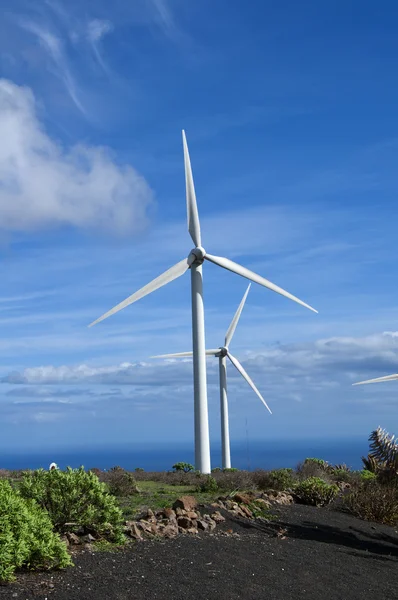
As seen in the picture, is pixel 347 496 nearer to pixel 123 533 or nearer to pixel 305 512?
pixel 305 512

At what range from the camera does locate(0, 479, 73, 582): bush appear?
1073cm

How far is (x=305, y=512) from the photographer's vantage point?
1967cm

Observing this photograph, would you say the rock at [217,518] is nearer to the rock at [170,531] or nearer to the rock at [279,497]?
the rock at [170,531]

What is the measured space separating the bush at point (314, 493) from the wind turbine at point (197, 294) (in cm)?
1237

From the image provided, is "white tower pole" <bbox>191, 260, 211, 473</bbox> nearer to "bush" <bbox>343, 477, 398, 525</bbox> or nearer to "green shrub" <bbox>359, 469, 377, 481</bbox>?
"green shrub" <bbox>359, 469, 377, 481</bbox>

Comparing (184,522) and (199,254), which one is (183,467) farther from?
(184,522)

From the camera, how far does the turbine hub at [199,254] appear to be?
35875mm

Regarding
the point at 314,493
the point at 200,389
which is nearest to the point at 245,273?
the point at 200,389

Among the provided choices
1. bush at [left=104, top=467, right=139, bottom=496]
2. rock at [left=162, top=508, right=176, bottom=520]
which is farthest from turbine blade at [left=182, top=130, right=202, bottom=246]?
rock at [left=162, top=508, right=176, bottom=520]

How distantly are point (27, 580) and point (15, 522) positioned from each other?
89cm

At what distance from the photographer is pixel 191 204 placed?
3725 cm

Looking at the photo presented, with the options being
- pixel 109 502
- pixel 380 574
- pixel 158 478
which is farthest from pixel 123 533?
pixel 158 478

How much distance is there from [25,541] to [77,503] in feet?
8.61

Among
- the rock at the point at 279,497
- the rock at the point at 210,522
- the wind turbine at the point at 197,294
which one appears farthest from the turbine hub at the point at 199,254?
the rock at the point at 210,522
